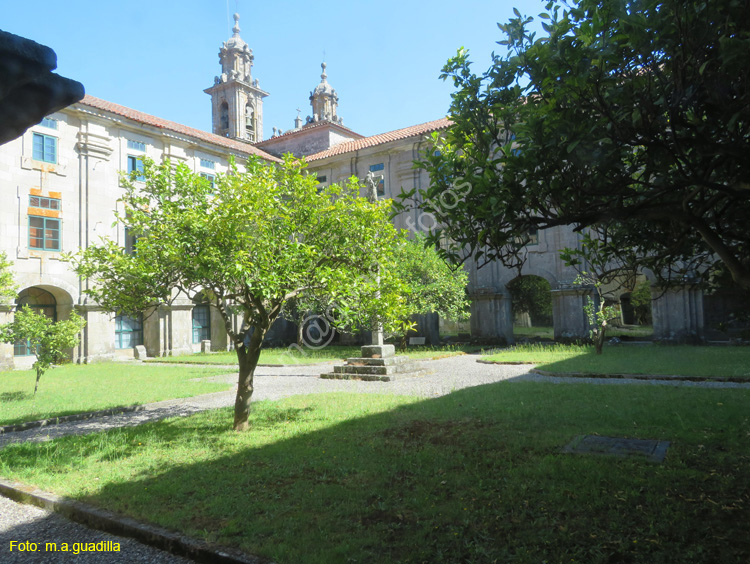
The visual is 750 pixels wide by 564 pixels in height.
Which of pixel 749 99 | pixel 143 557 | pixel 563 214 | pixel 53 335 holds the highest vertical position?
pixel 749 99

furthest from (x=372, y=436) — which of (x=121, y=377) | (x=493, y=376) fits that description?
(x=121, y=377)

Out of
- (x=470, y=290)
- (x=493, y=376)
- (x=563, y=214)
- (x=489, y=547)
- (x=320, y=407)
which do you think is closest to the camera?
(x=489, y=547)

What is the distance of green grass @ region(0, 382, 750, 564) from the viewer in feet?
11.6

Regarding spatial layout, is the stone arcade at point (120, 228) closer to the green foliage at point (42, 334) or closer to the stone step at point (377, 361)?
the green foliage at point (42, 334)

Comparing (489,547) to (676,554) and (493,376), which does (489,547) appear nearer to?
(676,554)

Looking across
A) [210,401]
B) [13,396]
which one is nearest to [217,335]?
[13,396]

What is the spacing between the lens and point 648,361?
13.6 meters

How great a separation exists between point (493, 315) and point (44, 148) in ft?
62.6

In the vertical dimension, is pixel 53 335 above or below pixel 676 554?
above

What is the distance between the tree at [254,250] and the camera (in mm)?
6516

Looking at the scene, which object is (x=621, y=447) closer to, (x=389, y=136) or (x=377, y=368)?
(x=377, y=368)

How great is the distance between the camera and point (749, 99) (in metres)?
3.12

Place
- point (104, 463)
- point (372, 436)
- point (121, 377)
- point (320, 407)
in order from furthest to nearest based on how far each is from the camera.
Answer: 1. point (121, 377)
2. point (320, 407)
3. point (372, 436)
4. point (104, 463)

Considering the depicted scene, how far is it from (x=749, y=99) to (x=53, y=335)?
1211 cm
